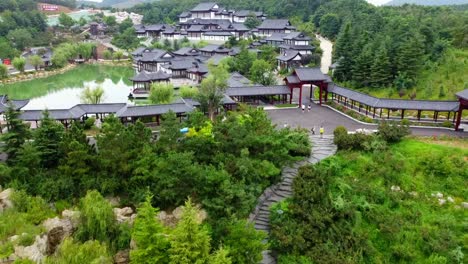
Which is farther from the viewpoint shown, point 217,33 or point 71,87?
point 217,33

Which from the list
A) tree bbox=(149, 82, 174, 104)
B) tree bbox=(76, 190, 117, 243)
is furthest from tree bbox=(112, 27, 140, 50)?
tree bbox=(76, 190, 117, 243)

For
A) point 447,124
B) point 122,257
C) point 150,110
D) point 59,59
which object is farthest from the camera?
point 59,59

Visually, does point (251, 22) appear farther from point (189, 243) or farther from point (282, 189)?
point (189, 243)

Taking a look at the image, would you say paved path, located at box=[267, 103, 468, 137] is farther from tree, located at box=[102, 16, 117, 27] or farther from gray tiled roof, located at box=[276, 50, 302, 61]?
tree, located at box=[102, 16, 117, 27]

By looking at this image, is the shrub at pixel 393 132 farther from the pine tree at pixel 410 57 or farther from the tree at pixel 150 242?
the tree at pixel 150 242

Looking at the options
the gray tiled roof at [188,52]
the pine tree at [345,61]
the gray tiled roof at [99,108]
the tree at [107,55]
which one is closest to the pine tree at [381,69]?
the pine tree at [345,61]

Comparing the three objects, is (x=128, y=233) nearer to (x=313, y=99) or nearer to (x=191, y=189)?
(x=191, y=189)

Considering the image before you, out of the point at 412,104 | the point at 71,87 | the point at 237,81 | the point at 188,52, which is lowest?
the point at 71,87

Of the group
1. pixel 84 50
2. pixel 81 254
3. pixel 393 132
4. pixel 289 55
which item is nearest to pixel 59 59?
pixel 84 50
